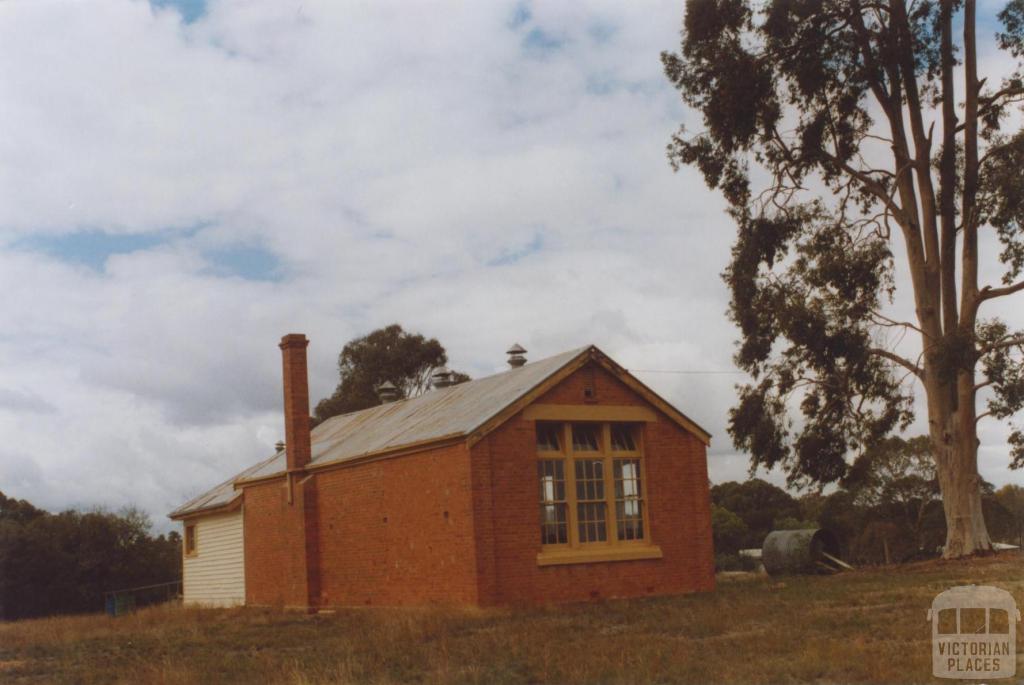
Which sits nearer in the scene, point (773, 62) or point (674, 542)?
point (674, 542)

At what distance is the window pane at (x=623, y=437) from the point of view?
21.2 metres

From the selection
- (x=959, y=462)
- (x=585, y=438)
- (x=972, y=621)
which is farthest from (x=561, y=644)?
(x=959, y=462)

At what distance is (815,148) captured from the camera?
28.0 m

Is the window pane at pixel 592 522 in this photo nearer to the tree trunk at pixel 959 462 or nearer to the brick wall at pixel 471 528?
the brick wall at pixel 471 528

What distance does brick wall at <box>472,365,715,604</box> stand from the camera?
18797 millimetres

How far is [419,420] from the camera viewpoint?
23156 millimetres

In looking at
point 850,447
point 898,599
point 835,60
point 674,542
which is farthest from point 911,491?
point 898,599

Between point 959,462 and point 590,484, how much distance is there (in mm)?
10580

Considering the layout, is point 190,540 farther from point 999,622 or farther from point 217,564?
point 999,622

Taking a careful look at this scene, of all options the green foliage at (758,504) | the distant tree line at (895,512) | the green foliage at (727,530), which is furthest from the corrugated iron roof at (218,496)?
the green foliage at (758,504)

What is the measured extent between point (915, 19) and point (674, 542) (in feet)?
48.3

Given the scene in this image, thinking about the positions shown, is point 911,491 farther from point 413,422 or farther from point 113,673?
point 113,673

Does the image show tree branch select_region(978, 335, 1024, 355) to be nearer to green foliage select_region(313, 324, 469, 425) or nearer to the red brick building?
the red brick building

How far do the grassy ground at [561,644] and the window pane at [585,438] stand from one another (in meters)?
3.18
